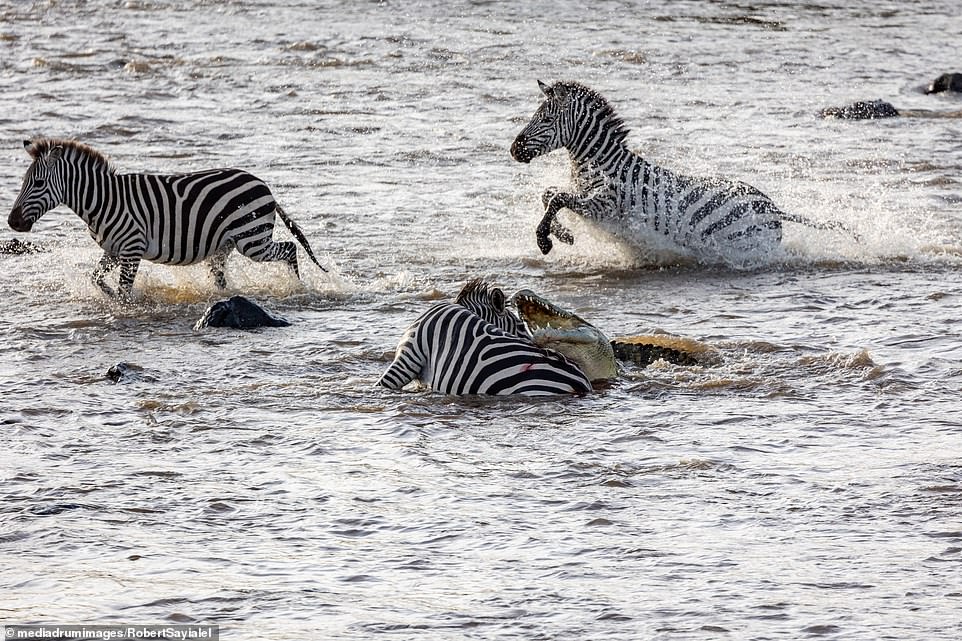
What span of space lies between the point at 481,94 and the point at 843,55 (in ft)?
20.7

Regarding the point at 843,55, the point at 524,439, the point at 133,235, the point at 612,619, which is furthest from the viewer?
the point at 843,55

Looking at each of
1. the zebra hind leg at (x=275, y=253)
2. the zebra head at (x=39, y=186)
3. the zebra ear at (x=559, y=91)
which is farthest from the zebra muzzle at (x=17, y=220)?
the zebra ear at (x=559, y=91)

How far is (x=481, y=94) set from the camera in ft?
65.2

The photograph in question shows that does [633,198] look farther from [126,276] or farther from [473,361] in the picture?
[473,361]

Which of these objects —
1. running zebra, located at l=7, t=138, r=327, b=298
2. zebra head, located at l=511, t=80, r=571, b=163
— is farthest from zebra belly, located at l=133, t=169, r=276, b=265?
zebra head, located at l=511, t=80, r=571, b=163

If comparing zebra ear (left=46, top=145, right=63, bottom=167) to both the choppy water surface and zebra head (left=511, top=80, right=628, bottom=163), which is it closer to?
the choppy water surface

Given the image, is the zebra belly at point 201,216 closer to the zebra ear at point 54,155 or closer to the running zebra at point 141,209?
the running zebra at point 141,209

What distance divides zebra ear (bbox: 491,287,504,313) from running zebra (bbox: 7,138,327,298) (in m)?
2.48

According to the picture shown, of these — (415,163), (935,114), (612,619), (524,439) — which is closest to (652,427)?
(524,439)

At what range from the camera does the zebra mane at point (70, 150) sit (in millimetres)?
10406

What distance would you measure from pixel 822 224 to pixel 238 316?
4908 mm

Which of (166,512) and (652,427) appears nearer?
(166,512)

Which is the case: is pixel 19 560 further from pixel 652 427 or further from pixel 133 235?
pixel 133 235

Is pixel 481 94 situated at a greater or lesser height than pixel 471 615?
greater
